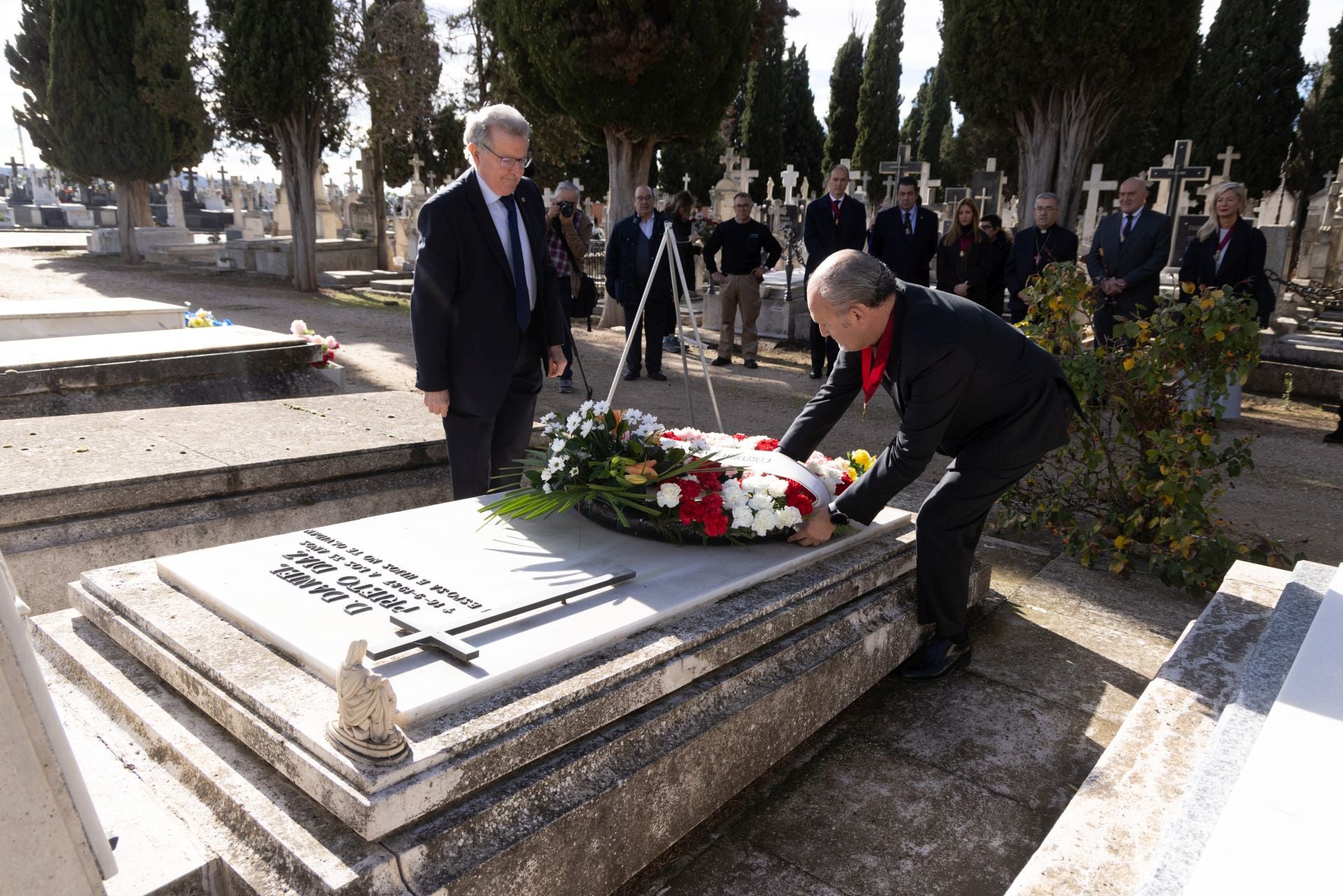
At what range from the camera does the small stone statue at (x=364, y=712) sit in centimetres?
174

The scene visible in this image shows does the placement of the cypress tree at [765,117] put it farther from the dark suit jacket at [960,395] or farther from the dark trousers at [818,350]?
the dark suit jacket at [960,395]

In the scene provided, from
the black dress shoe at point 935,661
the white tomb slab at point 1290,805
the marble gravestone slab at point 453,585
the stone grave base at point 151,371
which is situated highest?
the stone grave base at point 151,371

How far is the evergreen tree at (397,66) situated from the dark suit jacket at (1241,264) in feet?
41.7

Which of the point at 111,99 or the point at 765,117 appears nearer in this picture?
the point at 111,99

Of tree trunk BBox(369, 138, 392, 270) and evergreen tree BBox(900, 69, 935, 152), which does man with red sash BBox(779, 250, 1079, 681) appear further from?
evergreen tree BBox(900, 69, 935, 152)

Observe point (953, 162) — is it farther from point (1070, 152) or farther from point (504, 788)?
point (504, 788)

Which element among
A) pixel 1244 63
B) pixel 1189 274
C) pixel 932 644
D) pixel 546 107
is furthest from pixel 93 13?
pixel 1244 63

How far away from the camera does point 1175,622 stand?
365 cm

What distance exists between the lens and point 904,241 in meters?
8.41

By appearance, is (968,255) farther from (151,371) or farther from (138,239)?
(138,239)

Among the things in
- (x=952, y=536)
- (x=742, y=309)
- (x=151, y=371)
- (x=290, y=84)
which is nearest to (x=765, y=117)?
(x=290, y=84)

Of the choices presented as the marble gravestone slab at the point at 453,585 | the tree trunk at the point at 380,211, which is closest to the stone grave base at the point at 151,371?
the marble gravestone slab at the point at 453,585

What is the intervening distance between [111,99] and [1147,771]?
23.5 meters

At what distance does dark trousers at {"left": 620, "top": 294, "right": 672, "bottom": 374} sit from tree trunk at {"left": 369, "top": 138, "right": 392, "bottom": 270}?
35.3 feet
